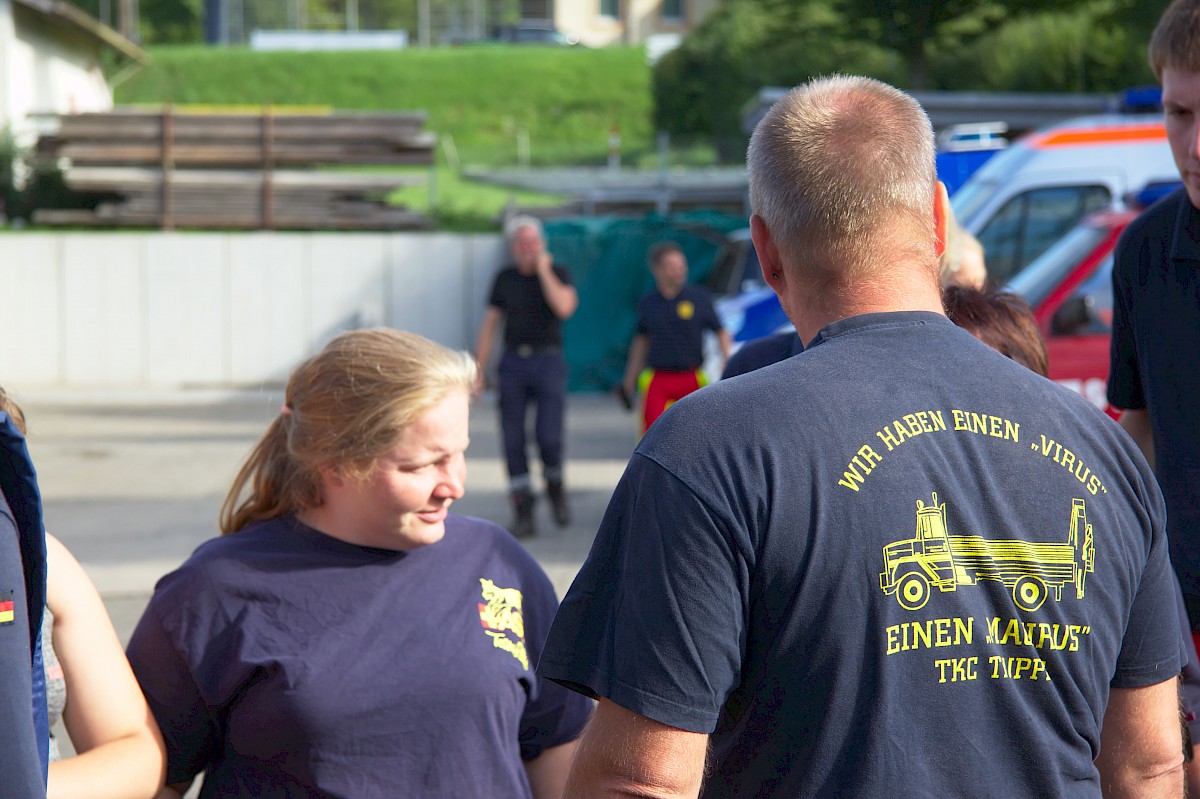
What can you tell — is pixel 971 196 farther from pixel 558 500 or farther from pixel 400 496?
pixel 400 496

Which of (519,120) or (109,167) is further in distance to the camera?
(519,120)

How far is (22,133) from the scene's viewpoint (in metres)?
20.5

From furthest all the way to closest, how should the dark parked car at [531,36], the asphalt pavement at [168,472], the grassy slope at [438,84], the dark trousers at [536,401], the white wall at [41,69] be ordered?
the dark parked car at [531,36]
the grassy slope at [438,84]
the white wall at [41,69]
the dark trousers at [536,401]
the asphalt pavement at [168,472]

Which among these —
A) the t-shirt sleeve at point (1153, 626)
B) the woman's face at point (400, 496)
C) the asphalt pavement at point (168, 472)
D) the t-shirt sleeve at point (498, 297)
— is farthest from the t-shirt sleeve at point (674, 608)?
the t-shirt sleeve at point (498, 297)

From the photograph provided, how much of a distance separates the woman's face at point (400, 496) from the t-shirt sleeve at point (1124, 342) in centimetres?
143

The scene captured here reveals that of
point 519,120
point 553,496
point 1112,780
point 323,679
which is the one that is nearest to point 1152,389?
point 1112,780

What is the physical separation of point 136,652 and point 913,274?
1519mm

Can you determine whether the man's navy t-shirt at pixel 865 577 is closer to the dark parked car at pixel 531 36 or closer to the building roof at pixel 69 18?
the building roof at pixel 69 18

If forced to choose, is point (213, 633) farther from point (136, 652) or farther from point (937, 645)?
point (937, 645)

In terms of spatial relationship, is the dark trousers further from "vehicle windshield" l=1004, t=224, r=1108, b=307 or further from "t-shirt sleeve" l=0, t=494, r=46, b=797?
"t-shirt sleeve" l=0, t=494, r=46, b=797

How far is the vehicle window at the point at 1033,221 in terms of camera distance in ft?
30.7

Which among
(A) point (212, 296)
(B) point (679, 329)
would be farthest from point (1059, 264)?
(A) point (212, 296)

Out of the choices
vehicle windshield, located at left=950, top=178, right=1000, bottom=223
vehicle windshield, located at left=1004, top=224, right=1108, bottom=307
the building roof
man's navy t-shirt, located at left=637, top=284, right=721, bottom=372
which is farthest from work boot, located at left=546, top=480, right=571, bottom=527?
the building roof

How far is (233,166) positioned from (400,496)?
18.1 meters
